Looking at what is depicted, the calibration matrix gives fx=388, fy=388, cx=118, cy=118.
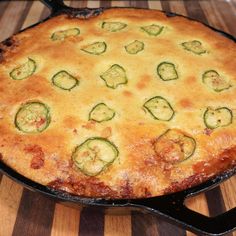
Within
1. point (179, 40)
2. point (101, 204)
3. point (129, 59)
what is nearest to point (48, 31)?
point (129, 59)

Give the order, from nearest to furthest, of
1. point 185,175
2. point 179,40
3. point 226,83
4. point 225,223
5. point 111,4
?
point 225,223
point 185,175
point 226,83
point 179,40
point 111,4

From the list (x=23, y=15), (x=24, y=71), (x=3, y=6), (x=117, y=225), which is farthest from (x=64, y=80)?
(x=3, y=6)

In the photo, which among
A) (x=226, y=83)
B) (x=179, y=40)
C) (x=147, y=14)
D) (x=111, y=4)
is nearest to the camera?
(x=226, y=83)

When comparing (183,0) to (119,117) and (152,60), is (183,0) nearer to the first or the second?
(152,60)

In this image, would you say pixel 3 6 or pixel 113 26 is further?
pixel 3 6

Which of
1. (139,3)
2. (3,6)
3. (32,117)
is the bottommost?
(3,6)

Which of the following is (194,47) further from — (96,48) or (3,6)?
(3,6)

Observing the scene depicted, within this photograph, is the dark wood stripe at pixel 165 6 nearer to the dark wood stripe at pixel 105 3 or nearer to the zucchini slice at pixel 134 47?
the dark wood stripe at pixel 105 3
